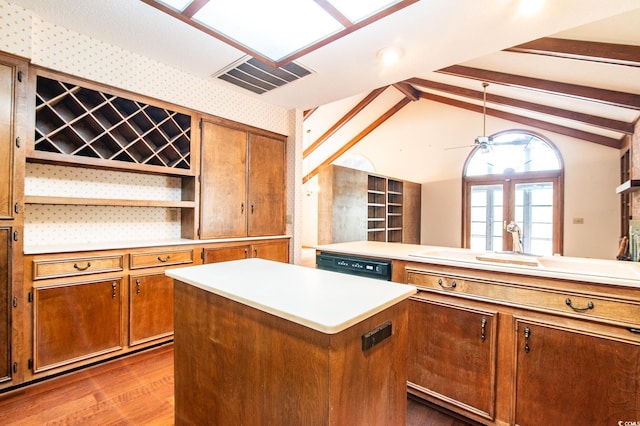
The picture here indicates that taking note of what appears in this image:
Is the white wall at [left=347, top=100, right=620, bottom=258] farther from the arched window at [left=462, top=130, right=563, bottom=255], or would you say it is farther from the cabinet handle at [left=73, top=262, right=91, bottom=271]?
the cabinet handle at [left=73, top=262, right=91, bottom=271]

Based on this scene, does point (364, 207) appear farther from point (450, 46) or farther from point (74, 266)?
point (74, 266)

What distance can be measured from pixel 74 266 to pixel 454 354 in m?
2.76

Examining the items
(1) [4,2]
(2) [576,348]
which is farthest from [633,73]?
(1) [4,2]

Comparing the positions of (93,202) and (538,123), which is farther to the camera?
(538,123)

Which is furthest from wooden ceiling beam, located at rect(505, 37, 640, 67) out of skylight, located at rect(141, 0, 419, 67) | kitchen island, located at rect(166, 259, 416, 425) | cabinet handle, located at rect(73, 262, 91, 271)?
cabinet handle, located at rect(73, 262, 91, 271)

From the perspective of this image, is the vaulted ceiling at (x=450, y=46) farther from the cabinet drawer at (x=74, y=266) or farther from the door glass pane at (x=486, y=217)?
the door glass pane at (x=486, y=217)

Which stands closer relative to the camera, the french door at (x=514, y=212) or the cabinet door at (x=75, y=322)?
the cabinet door at (x=75, y=322)

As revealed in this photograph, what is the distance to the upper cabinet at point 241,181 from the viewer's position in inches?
123

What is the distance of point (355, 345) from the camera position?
950 millimetres

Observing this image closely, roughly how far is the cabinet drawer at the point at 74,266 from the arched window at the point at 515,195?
6406 mm

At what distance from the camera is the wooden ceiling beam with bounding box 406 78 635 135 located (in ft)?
14.1

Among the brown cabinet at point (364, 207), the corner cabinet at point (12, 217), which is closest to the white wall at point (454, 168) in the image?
the brown cabinet at point (364, 207)

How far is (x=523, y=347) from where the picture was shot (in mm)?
1534

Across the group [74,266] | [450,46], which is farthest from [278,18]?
[74,266]
